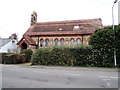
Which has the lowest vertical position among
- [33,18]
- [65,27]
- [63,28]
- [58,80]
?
[58,80]

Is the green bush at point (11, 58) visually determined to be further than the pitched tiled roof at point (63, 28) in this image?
No

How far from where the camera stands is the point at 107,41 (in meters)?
16.1

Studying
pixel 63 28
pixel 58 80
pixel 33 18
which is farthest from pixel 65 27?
pixel 58 80

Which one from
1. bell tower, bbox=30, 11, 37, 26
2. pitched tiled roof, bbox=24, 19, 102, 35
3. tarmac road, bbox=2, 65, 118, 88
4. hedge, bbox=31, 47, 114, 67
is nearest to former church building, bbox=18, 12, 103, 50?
pitched tiled roof, bbox=24, 19, 102, 35

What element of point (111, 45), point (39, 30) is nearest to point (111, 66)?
point (111, 45)

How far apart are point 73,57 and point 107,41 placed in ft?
17.8

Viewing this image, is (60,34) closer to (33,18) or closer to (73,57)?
(73,57)

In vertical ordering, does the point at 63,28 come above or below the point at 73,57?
above

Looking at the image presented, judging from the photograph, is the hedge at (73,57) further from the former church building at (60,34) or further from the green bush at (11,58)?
the former church building at (60,34)

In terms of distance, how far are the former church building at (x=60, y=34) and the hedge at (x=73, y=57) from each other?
9.34 metres

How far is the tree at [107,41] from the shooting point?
619 inches

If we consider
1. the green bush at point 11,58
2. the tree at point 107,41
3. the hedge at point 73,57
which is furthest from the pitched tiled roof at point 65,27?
the green bush at point 11,58

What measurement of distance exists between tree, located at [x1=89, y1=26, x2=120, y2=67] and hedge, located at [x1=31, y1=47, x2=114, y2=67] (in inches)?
5.6

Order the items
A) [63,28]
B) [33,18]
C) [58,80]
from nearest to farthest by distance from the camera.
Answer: [58,80] < [63,28] < [33,18]
